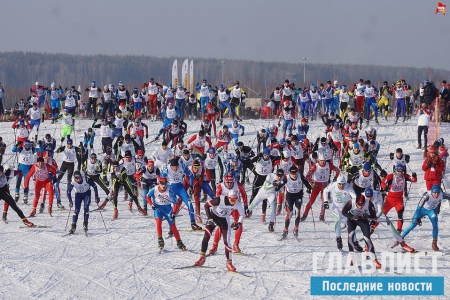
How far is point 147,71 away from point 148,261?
13275 cm

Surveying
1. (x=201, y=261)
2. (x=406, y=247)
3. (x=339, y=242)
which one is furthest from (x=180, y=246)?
(x=406, y=247)

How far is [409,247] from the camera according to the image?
476 inches

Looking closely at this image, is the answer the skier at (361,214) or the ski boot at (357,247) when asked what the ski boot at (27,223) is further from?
the ski boot at (357,247)

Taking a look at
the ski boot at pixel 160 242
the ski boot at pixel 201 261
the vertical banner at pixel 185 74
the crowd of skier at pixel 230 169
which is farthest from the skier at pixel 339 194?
the vertical banner at pixel 185 74

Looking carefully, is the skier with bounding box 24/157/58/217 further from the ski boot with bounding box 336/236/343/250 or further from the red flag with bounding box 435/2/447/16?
the red flag with bounding box 435/2/447/16

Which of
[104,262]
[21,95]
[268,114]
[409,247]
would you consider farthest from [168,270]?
[21,95]

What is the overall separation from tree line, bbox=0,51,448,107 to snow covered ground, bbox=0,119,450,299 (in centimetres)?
10643

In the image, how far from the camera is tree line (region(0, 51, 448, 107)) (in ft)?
417

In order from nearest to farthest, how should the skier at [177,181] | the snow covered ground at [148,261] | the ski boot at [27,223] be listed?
1. the snow covered ground at [148,261]
2. the skier at [177,181]
3. the ski boot at [27,223]

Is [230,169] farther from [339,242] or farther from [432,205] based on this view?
[432,205]

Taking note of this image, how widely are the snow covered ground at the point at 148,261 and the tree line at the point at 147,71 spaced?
4190 inches

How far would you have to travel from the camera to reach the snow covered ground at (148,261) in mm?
9781

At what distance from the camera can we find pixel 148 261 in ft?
37.0

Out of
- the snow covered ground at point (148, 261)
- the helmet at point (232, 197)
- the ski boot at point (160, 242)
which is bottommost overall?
the snow covered ground at point (148, 261)
